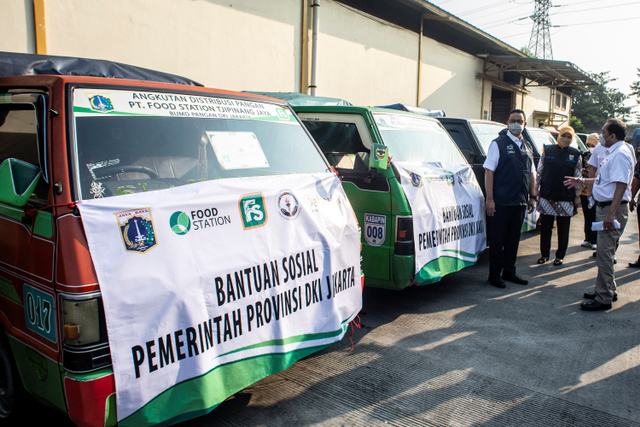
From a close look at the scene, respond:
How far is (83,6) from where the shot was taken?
642 centimetres

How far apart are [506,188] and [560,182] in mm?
1443

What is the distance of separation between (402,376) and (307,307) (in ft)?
3.12

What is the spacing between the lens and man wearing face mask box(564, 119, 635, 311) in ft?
14.1

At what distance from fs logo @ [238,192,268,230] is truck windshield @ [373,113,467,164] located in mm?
2205

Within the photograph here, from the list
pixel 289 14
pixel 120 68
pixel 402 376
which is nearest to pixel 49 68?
pixel 120 68

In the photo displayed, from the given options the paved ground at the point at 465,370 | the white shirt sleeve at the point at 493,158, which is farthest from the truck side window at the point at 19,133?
the white shirt sleeve at the point at 493,158

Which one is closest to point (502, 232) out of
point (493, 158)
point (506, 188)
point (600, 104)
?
point (506, 188)

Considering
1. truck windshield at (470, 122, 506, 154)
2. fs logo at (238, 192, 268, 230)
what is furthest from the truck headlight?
truck windshield at (470, 122, 506, 154)

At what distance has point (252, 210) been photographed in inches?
101

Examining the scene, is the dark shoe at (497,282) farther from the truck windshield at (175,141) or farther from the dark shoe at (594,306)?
the truck windshield at (175,141)

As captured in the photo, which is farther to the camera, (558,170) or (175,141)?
(558,170)

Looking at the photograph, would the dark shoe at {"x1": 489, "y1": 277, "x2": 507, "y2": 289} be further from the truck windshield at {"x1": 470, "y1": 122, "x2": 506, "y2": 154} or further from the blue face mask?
the truck windshield at {"x1": 470, "y1": 122, "x2": 506, "y2": 154}

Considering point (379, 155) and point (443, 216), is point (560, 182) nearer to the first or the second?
point (443, 216)

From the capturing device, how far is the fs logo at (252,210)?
2.51m
